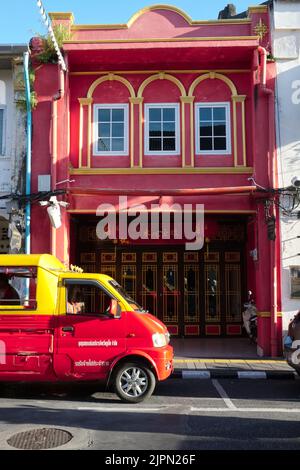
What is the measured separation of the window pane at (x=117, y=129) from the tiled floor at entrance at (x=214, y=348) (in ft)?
18.9

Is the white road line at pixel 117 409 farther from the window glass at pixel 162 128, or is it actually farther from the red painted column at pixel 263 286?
the window glass at pixel 162 128

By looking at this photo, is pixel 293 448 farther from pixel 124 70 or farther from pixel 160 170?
pixel 124 70

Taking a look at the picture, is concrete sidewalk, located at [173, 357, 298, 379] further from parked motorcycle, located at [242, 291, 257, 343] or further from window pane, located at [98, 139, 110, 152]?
window pane, located at [98, 139, 110, 152]

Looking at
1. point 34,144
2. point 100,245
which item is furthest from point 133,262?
point 34,144

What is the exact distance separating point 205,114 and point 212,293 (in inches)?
218

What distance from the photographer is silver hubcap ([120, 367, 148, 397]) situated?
7844mm

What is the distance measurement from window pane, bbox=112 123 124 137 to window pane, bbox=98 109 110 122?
251 millimetres

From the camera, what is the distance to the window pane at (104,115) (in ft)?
42.6

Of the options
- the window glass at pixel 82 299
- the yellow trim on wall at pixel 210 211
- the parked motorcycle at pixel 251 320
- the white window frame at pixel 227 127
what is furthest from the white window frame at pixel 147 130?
the window glass at pixel 82 299

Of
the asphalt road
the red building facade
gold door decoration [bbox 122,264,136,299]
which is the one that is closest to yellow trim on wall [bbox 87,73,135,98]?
the red building facade

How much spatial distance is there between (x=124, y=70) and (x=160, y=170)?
2.83 meters

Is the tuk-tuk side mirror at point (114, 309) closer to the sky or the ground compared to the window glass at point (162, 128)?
closer to the ground

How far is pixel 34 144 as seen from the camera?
41.2 ft

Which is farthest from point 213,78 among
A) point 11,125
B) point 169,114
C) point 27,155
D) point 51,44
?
point 11,125
